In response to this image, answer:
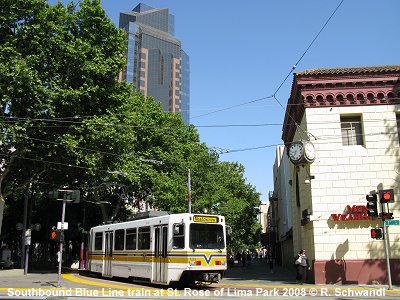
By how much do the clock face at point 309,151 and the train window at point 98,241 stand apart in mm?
12134

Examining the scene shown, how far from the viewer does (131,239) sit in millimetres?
20969

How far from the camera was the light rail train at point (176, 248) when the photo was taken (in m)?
17.3

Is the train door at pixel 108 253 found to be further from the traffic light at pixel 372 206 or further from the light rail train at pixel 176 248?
the traffic light at pixel 372 206

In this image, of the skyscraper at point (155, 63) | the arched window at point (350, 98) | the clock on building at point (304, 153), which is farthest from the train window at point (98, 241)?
the skyscraper at point (155, 63)

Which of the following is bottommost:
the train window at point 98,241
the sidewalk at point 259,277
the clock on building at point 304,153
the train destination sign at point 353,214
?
the sidewalk at point 259,277

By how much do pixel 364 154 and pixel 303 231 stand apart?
5737mm

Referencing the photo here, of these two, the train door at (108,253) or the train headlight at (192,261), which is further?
the train door at (108,253)

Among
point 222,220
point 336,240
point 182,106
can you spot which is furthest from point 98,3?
point 182,106

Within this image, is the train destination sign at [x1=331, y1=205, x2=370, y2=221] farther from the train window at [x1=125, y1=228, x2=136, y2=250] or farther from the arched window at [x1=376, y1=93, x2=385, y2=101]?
the train window at [x1=125, y1=228, x2=136, y2=250]

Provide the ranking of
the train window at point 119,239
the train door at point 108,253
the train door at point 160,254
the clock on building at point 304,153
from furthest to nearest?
the train door at point 108,253 → the train window at point 119,239 → the clock on building at point 304,153 → the train door at point 160,254

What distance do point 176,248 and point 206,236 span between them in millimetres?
1356

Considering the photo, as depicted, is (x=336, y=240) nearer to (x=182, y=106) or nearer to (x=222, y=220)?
(x=222, y=220)

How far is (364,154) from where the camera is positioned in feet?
71.1

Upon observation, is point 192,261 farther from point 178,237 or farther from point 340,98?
point 340,98
